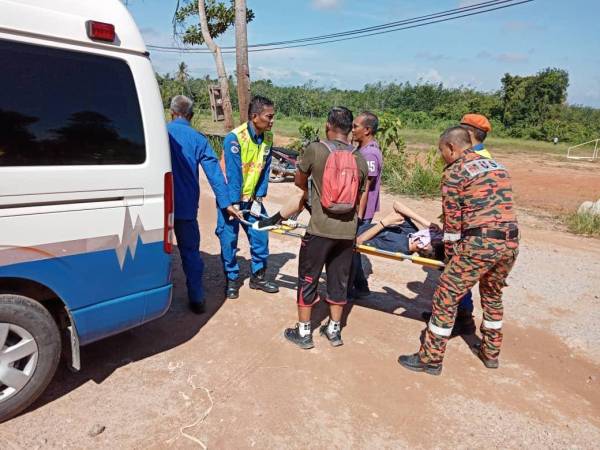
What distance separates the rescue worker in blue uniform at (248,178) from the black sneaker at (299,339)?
98 centimetres

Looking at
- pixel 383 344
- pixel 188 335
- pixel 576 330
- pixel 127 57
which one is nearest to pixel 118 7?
pixel 127 57

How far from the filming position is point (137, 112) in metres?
2.72

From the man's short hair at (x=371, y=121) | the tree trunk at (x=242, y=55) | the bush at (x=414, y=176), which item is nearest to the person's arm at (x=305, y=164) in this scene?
the man's short hair at (x=371, y=121)

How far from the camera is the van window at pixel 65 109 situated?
7.41 feet

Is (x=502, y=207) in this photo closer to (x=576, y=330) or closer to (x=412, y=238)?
(x=412, y=238)

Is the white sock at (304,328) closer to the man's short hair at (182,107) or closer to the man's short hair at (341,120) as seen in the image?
the man's short hair at (341,120)

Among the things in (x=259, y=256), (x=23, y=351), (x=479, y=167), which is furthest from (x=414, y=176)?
(x=23, y=351)

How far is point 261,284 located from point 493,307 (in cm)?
231

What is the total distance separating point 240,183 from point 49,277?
2.11 metres

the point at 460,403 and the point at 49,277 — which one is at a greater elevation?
the point at 49,277

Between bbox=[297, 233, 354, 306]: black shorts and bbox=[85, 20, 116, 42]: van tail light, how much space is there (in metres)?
1.85

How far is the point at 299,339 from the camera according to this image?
3.64 meters

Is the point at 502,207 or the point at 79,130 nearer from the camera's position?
the point at 79,130

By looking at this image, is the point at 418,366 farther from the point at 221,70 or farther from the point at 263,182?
the point at 221,70
